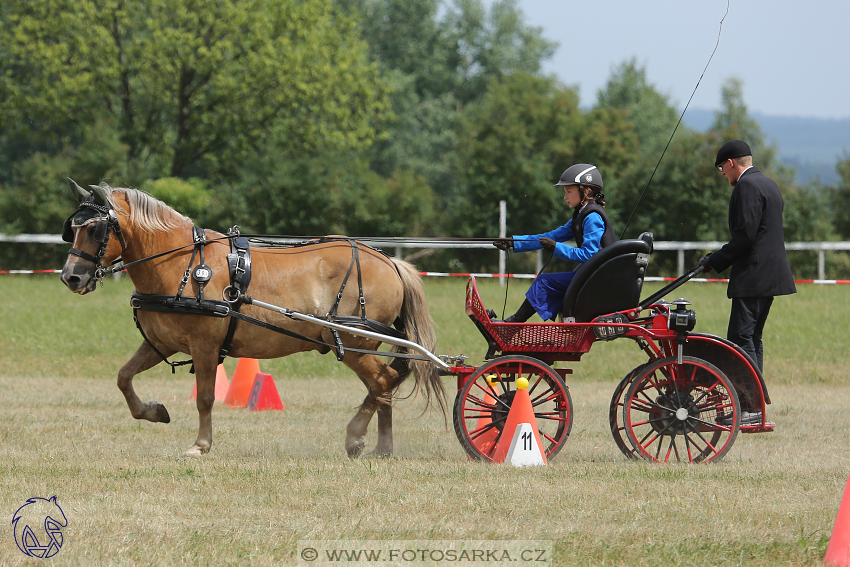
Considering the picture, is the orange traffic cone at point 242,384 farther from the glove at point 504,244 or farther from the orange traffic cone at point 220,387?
the glove at point 504,244

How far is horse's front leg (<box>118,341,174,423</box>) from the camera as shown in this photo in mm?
6230

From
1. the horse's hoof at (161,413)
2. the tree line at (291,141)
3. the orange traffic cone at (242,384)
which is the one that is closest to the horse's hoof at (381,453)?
the horse's hoof at (161,413)

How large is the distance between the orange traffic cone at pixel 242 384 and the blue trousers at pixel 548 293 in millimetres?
4031

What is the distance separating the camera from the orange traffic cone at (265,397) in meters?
8.74

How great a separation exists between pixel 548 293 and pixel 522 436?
38.2 inches

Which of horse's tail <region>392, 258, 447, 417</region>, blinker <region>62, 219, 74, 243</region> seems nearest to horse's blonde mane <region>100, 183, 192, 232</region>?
blinker <region>62, 219, 74, 243</region>

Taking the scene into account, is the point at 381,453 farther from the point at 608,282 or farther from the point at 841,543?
the point at 841,543

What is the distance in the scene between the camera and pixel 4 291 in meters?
16.0

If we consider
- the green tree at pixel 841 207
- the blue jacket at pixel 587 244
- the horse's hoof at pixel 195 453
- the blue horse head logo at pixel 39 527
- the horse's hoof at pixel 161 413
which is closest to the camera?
the blue horse head logo at pixel 39 527

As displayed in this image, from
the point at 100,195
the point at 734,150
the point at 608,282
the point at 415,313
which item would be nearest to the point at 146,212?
the point at 100,195

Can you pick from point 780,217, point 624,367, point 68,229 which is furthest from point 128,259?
point 624,367

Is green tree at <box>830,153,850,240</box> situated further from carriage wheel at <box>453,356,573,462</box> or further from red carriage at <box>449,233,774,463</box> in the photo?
carriage wheel at <box>453,356,573,462</box>

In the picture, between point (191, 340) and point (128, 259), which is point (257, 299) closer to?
point (191, 340)

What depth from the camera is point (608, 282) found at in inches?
226
